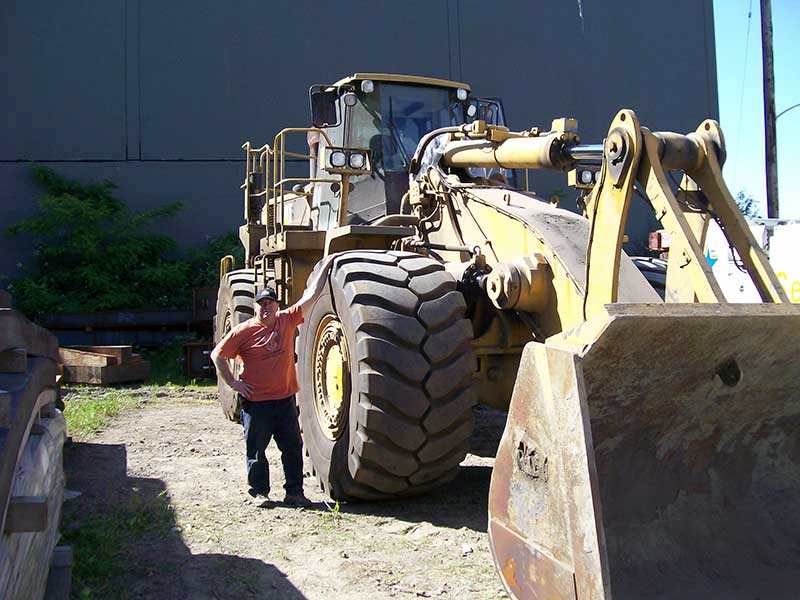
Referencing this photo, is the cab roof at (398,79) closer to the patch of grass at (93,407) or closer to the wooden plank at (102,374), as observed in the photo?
the patch of grass at (93,407)

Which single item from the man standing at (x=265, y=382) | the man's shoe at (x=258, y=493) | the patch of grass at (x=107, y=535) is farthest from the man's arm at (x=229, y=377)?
the patch of grass at (x=107, y=535)

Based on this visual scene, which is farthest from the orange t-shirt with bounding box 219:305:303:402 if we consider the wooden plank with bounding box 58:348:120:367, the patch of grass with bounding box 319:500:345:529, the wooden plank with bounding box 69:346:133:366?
the wooden plank with bounding box 69:346:133:366

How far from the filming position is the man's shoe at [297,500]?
5.90 metres

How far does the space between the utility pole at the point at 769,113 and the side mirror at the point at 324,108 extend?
34.2 ft

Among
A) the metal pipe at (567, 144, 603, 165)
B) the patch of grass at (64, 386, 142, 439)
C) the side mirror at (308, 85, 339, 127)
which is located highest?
the side mirror at (308, 85, 339, 127)

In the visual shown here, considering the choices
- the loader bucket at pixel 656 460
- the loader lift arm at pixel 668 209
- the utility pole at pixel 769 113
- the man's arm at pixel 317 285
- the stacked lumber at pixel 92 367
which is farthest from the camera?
the utility pole at pixel 769 113

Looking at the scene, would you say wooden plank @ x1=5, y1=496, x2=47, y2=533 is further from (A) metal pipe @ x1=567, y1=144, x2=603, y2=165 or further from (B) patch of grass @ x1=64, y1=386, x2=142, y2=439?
(B) patch of grass @ x1=64, y1=386, x2=142, y2=439

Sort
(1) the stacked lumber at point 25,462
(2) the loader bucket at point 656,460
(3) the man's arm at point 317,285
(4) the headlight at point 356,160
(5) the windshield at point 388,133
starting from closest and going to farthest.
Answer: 1. (1) the stacked lumber at point 25,462
2. (2) the loader bucket at point 656,460
3. (3) the man's arm at point 317,285
4. (4) the headlight at point 356,160
5. (5) the windshield at point 388,133

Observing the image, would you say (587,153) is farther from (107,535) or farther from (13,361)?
(107,535)

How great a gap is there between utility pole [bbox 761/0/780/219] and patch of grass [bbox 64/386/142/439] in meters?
11.4

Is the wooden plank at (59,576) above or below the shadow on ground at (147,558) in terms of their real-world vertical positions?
above

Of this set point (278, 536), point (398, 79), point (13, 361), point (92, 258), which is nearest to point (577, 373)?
point (13, 361)

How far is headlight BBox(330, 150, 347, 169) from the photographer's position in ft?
24.5

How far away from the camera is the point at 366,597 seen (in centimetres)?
434
